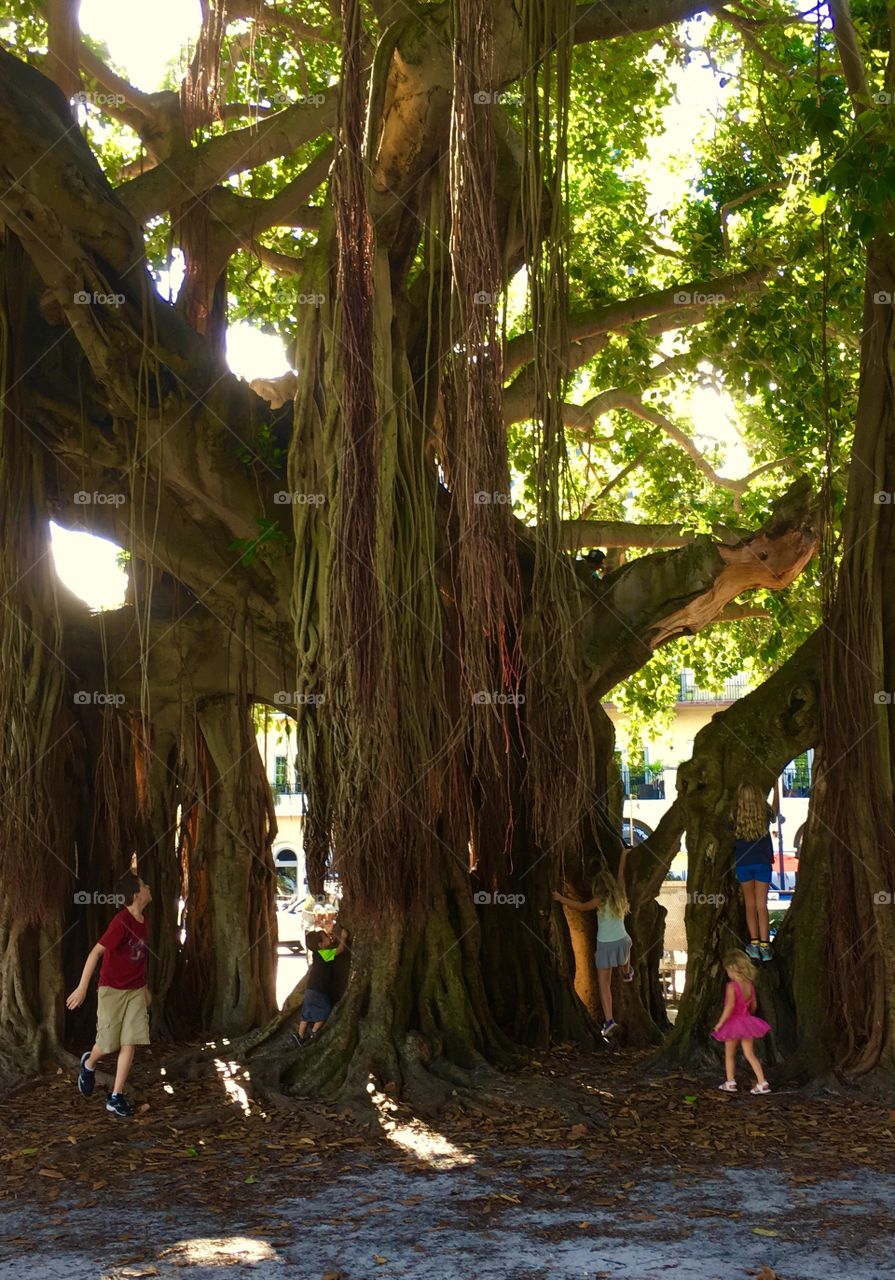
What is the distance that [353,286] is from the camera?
6.09 m

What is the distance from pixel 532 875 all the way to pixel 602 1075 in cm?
141

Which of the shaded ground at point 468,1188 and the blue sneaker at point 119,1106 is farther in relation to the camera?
the blue sneaker at point 119,1106

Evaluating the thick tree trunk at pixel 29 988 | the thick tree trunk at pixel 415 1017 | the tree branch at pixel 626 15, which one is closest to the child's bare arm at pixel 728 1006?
the thick tree trunk at pixel 415 1017

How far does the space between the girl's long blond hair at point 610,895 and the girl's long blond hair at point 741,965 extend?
1.55m

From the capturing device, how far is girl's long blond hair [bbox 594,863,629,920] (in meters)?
8.29

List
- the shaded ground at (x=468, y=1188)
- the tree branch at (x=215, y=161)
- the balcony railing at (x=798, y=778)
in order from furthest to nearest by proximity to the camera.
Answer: the balcony railing at (x=798, y=778) < the tree branch at (x=215, y=161) < the shaded ground at (x=468, y=1188)

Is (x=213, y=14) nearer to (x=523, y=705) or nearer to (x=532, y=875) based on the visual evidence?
(x=523, y=705)

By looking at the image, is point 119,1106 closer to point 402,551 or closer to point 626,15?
point 402,551

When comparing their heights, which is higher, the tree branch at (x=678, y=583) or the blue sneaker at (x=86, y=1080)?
the tree branch at (x=678, y=583)

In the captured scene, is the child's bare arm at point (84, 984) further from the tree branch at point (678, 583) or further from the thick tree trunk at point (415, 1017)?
the tree branch at point (678, 583)

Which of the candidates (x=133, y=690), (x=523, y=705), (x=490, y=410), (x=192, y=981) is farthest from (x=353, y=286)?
(x=192, y=981)

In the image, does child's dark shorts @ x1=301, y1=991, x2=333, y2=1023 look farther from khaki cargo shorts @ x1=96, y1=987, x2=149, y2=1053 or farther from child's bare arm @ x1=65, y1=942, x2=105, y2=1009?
child's bare arm @ x1=65, y1=942, x2=105, y2=1009

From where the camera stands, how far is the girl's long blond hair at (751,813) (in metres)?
7.11

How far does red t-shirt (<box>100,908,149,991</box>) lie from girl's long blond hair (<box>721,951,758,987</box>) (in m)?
2.75
